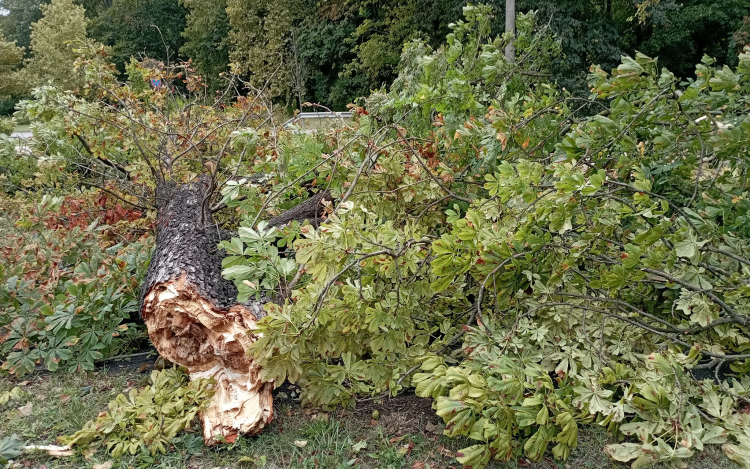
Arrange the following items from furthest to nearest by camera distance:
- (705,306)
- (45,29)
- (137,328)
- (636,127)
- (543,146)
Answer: (45,29), (543,146), (137,328), (636,127), (705,306)

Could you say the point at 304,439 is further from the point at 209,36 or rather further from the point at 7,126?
the point at 209,36

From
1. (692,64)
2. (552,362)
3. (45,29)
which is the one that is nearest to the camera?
(552,362)

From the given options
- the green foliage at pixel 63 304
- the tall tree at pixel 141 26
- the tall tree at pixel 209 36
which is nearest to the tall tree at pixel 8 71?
the tall tree at pixel 141 26

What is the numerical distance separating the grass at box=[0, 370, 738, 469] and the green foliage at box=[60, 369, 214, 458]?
0.19 feet

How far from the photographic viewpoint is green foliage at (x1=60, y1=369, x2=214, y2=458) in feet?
7.71

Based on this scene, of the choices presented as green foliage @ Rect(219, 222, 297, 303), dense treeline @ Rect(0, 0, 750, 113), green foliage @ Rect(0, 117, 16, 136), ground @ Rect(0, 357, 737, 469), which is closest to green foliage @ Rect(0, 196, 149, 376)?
ground @ Rect(0, 357, 737, 469)

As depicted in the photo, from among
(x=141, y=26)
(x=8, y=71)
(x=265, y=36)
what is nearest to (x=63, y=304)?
(x=265, y=36)

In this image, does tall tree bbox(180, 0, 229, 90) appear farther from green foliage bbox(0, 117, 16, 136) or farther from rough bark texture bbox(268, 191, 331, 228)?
rough bark texture bbox(268, 191, 331, 228)

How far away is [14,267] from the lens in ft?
11.1

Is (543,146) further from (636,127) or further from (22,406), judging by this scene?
(22,406)

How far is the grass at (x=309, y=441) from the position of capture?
2262 mm

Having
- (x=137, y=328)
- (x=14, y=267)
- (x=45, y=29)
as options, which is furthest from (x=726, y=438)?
(x=45, y=29)

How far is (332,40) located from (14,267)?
1499 cm

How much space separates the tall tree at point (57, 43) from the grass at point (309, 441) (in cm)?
2055
